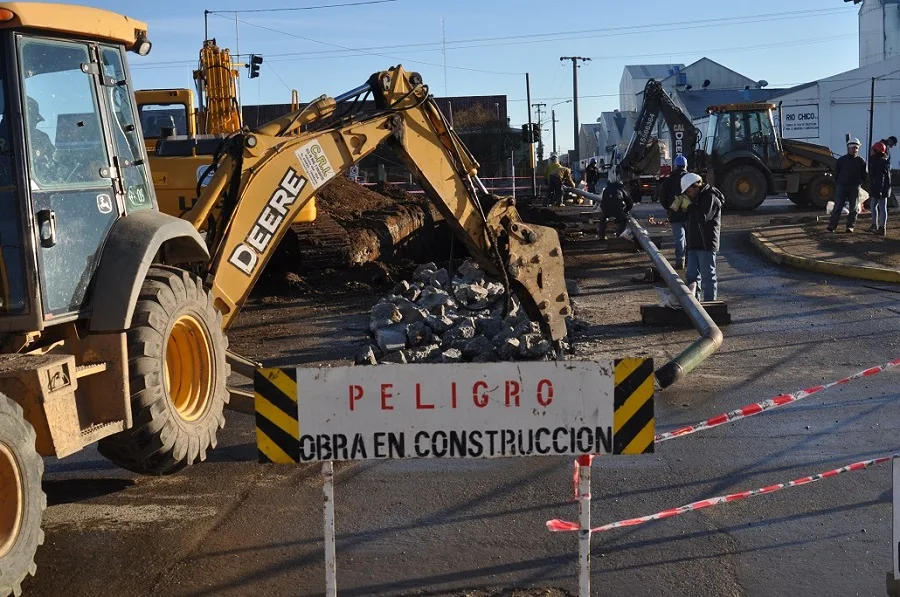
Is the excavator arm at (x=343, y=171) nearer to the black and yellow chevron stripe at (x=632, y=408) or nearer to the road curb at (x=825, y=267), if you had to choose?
the black and yellow chevron stripe at (x=632, y=408)

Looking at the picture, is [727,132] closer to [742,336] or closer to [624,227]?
[624,227]

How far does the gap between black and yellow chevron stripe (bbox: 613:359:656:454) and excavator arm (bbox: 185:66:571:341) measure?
432 cm

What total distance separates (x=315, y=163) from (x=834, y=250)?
13.1m

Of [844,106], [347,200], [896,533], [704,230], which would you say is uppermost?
[844,106]

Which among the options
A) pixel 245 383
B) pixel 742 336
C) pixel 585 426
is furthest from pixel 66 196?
pixel 742 336

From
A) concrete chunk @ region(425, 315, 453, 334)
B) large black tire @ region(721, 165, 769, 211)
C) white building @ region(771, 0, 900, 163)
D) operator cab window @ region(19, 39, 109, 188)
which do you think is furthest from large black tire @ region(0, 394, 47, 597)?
white building @ region(771, 0, 900, 163)

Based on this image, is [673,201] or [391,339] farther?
[673,201]

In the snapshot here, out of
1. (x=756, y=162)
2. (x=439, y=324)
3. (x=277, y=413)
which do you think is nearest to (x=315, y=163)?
(x=439, y=324)

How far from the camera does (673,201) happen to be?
17.2m

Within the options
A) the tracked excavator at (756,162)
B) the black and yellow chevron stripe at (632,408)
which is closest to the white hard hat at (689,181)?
the black and yellow chevron stripe at (632,408)

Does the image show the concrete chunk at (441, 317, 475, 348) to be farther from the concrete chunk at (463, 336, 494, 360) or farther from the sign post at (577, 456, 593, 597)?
the sign post at (577, 456, 593, 597)

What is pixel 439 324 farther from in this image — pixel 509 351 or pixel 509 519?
pixel 509 519

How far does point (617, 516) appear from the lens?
6367mm

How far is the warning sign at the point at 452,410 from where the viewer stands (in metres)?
4.57
